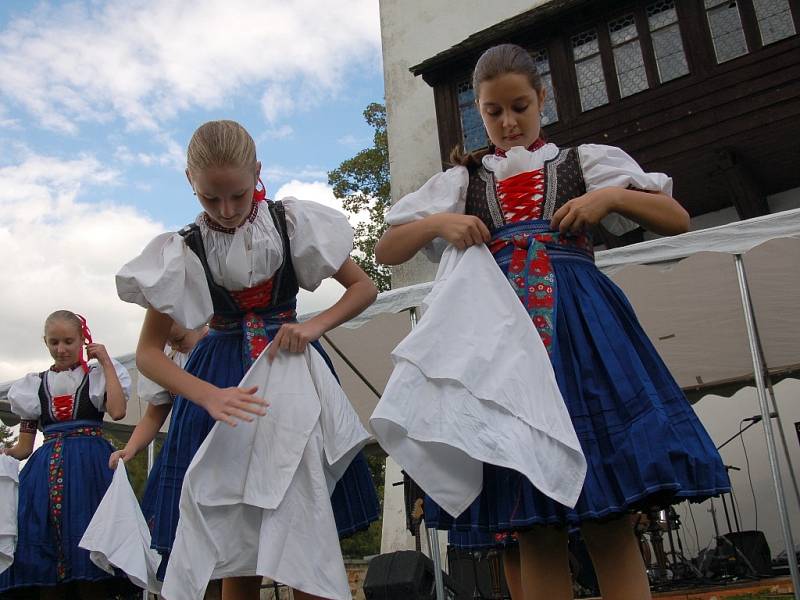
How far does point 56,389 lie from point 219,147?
7.63ft

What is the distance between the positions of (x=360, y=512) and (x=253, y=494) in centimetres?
33

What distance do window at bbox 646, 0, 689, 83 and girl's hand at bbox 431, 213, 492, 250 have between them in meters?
8.65

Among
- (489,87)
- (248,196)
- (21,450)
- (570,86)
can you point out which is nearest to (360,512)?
(248,196)

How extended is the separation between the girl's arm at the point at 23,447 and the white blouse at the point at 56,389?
4.4 inches

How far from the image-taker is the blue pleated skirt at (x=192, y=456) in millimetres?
Result: 1815

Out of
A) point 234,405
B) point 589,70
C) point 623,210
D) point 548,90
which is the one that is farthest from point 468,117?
point 234,405

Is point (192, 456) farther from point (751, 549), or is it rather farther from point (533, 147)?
point (751, 549)

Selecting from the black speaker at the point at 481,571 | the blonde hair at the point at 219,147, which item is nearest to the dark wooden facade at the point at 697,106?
the black speaker at the point at 481,571

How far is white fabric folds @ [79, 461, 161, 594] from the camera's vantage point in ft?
8.03

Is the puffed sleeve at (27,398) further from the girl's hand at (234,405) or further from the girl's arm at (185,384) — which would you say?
the girl's hand at (234,405)

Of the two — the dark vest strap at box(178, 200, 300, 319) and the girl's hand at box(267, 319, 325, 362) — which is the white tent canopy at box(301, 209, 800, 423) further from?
the girl's hand at box(267, 319, 325, 362)

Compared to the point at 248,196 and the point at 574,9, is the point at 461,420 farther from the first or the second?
the point at 574,9

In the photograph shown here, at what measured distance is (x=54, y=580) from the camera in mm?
3354

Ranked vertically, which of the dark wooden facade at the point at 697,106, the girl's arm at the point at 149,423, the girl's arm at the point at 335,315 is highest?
the dark wooden facade at the point at 697,106
